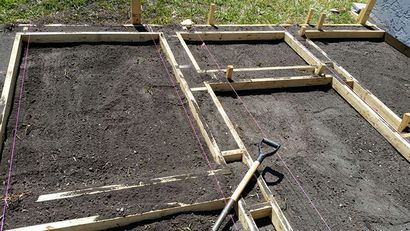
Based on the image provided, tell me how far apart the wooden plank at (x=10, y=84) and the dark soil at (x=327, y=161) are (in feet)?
10.1

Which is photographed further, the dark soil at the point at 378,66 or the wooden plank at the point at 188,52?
the dark soil at the point at 378,66

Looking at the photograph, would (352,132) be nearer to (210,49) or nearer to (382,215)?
(382,215)

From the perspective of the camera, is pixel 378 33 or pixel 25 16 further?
A: pixel 378 33

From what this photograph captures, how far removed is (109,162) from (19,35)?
322 centimetres

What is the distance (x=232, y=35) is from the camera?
23.5 feet

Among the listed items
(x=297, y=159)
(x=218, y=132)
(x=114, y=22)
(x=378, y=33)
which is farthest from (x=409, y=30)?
(x=114, y=22)

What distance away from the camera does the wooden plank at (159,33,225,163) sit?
458cm

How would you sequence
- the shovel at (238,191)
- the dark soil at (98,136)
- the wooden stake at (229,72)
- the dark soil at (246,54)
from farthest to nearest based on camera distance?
the dark soil at (246,54) < the wooden stake at (229,72) < the dark soil at (98,136) < the shovel at (238,191)

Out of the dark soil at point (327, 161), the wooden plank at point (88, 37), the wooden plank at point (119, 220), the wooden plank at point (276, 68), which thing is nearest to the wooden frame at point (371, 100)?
the dark soil at point (327, 161)

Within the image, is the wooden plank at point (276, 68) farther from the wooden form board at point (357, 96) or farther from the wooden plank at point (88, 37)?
the wooden plank at point (88, 37)

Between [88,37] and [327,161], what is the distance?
14.7ft

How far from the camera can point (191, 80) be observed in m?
5.84

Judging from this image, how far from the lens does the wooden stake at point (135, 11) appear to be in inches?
266

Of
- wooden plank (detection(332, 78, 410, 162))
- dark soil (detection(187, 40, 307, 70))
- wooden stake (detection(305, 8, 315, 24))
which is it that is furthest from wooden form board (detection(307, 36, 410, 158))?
wooden stake (detection(305, 8, 315, 24))
